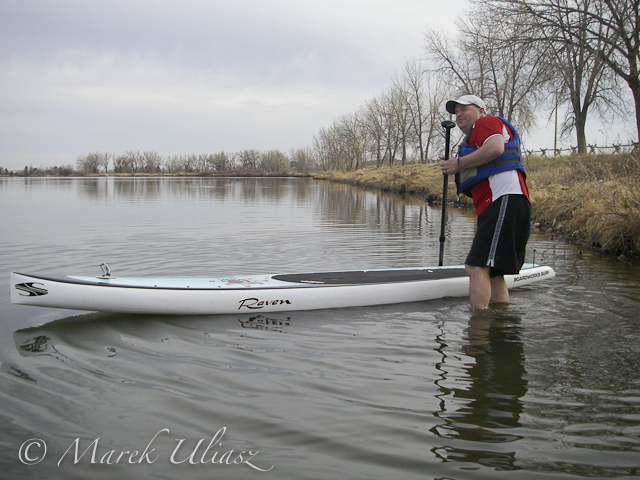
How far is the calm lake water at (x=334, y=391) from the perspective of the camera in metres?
2.43

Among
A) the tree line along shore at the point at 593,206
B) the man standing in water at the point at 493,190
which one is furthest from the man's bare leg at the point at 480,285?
the tree line along shore at the point at 593,206

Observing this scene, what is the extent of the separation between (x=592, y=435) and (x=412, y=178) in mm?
30521

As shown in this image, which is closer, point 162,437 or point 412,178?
point 162,437

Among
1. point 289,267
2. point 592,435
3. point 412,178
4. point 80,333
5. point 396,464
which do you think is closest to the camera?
point 396,464

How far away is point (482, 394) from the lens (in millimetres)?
3160

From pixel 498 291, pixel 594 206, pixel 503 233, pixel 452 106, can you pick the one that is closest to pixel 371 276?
pixel 498 291

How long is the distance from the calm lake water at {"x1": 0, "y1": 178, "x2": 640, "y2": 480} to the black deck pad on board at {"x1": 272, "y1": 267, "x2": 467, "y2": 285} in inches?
14.1

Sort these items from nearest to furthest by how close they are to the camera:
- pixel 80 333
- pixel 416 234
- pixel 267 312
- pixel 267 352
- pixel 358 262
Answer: pixel 267 352 < pixel 80 333 < pixel 267 312 < pixel 358 262 < pixel 416 234

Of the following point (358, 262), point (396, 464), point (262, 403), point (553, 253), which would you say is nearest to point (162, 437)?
point (262, 403)

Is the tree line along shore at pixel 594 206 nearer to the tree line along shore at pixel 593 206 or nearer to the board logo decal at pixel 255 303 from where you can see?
the tree line along shore at pixel 593 206

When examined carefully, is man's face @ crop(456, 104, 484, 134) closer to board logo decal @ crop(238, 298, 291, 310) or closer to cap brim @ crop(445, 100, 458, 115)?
cap brim @ crop(445, 100, 458, 115)

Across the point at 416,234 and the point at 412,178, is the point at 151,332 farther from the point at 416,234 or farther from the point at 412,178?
the point at 412,178

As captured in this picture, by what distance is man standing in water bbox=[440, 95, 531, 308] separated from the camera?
4.25 metres

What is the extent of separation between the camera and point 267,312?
4.98 m
